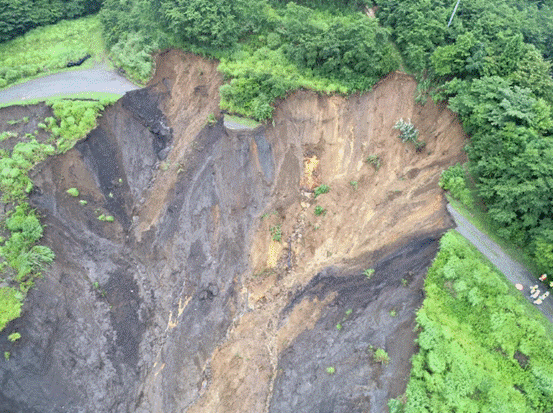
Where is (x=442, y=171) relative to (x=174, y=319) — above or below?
above

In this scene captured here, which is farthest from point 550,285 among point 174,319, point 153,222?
point 153,222

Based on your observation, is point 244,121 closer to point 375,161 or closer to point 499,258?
point 375,161

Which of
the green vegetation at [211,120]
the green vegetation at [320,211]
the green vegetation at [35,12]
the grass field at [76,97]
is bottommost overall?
the green vegetation at [320,211]

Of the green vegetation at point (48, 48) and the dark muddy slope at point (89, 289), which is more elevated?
the green vegetation at point (48, 48)

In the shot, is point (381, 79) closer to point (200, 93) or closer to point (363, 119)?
point (363, 119)

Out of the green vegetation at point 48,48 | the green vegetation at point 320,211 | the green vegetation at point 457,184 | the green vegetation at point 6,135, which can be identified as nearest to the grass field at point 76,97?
the green vegetation at point 6,135

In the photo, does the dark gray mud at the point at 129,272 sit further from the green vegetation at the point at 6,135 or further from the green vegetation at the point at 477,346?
the green vegetation at the point at 477,346
